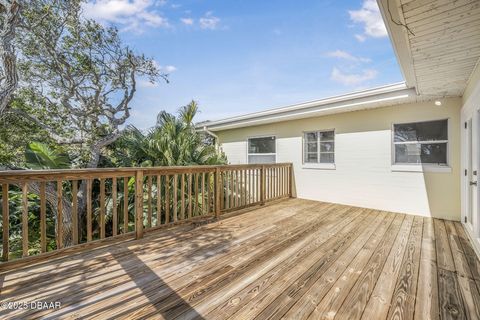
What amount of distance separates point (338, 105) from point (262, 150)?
3103 millimetres

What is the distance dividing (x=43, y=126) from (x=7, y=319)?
6541 mm

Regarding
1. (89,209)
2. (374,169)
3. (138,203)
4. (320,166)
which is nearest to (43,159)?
(89,209)

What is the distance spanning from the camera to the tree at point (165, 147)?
5891 millimetres

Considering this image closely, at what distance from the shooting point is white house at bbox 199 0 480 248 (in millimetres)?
2350

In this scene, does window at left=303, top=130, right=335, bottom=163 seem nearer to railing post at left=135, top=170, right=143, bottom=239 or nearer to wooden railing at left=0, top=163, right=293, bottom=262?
wooden railing at left=0, top=163, right=293, bottom=262

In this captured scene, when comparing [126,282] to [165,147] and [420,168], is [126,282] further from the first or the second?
[420,168]

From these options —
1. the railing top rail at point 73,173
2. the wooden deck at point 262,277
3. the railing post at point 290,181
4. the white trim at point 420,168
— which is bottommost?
the wooden deck at point 262,277

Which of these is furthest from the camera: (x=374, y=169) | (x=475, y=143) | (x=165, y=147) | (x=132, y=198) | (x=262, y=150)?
(x=262, y=150)

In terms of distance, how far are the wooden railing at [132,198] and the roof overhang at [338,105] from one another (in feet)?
5.04

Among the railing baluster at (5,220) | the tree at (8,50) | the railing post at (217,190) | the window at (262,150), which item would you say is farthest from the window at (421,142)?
the tree at (8,50)

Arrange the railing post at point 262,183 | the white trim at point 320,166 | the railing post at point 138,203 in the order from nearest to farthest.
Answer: the railing post at point 138,203
the railing post at point 262,183
the white trim at point 320,166

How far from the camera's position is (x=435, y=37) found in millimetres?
2393

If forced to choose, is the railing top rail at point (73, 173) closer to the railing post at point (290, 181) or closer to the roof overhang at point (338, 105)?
the roof overhang at point (338, 105)

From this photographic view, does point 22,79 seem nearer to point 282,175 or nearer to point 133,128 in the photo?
point 133,128
